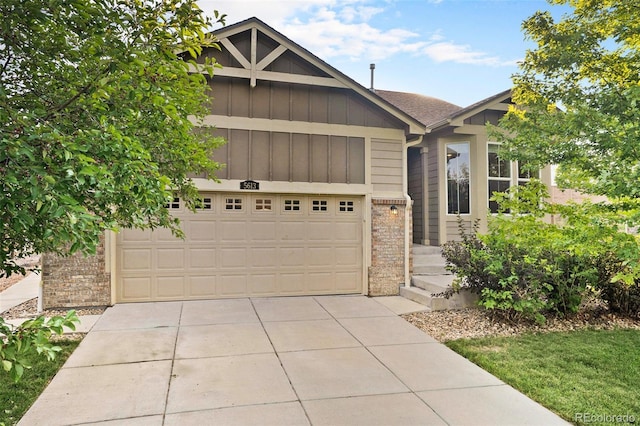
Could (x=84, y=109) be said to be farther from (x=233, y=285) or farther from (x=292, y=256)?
(x=292, y=256)

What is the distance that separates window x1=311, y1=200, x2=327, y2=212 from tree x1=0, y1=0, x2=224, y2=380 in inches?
193

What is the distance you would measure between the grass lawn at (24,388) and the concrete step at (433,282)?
20.2 ft

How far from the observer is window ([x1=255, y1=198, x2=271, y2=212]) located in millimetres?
7965

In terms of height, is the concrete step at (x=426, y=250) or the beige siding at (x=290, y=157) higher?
the beige siding at (x=290, y=157)

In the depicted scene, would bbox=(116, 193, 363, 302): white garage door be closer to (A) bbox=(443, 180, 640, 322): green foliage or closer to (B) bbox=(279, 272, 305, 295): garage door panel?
(B) bbox=(279, 272, 305, 295): garage door panel

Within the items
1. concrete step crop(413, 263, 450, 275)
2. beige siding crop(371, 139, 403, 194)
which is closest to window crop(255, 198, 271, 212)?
beige siding crop(371, 139, 403, 194)

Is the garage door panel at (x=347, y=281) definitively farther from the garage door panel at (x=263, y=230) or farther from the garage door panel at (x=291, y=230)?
the garage door panel at (x=263, y=230)

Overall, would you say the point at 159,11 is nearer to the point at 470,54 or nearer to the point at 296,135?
the point at 296,135

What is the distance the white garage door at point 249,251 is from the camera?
7.44 m

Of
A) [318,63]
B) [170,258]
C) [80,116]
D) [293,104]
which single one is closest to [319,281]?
[170,258]

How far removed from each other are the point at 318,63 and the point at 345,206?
9.97 feet

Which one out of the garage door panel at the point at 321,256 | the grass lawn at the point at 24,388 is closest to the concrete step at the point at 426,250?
the garage door panel at the point at 321,256

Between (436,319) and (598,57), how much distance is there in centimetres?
465

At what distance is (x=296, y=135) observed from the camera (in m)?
7.93
